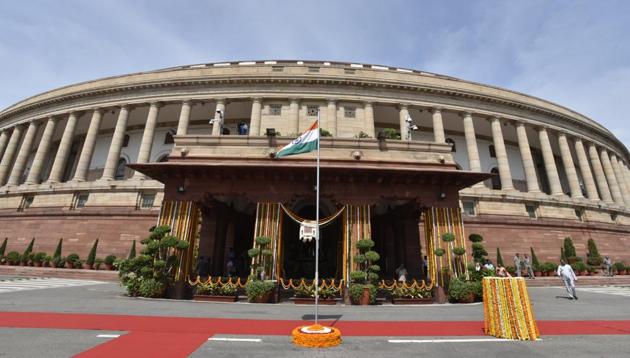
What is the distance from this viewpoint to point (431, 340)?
7355 millimetres

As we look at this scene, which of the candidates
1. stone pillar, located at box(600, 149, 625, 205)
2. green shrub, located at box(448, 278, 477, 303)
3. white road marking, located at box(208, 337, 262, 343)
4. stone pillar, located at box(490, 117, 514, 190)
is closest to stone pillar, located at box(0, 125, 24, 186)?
white road marking, located at box(208, 337, 262, 343)

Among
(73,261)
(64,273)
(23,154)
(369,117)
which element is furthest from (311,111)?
(23,154)

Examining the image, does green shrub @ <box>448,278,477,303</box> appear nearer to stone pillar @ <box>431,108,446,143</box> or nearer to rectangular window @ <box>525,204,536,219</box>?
stone pillar @ <box>431,108,446,143</box>

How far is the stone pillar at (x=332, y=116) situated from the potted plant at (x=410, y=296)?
21.3 m

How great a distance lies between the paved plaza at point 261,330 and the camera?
628cm

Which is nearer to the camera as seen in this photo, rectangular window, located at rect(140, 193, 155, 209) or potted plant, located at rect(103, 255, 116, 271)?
potted plant, located at rect(103, 255, 116, 271)

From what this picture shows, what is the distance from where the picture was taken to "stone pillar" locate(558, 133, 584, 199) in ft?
118

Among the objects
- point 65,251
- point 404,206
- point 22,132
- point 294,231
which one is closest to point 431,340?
point 404,206

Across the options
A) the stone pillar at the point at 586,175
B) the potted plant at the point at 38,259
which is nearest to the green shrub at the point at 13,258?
the potted plant at the point at 38,259

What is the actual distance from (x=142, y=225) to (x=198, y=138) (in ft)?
53.1

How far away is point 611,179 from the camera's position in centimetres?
4306

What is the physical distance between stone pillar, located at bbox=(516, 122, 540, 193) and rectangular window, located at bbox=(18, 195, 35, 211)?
193 feet

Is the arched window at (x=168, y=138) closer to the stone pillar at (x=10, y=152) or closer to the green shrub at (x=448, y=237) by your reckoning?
the stone pillar at (x=10, y=152)

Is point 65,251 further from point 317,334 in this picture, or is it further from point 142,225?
point 317,334
